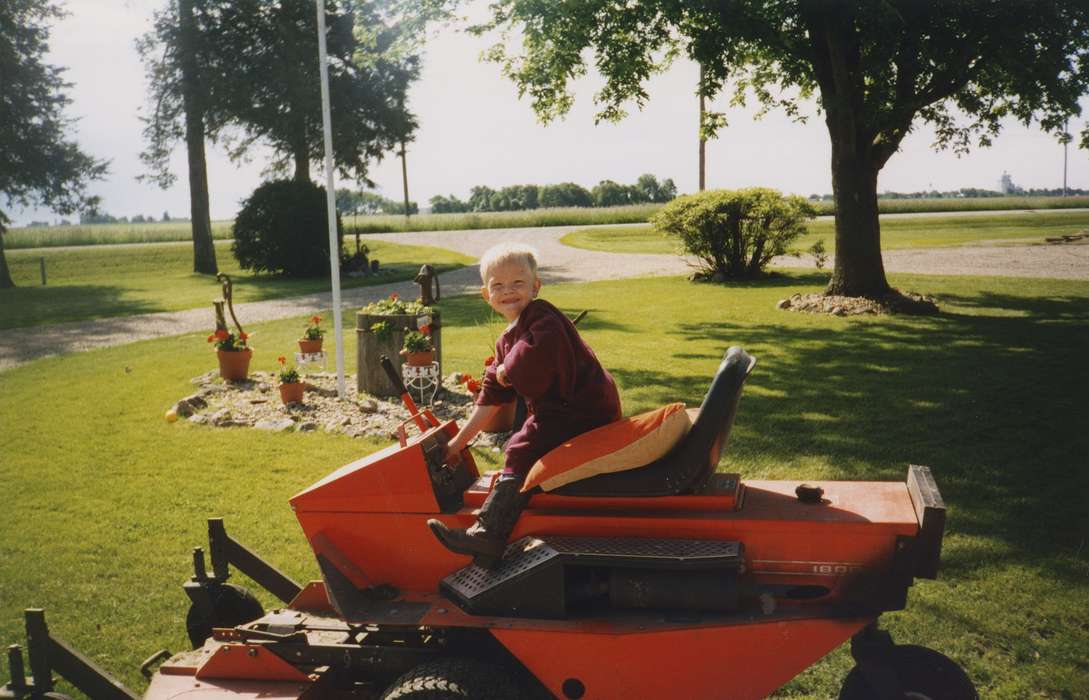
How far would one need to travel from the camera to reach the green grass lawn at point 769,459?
4098 millimetres

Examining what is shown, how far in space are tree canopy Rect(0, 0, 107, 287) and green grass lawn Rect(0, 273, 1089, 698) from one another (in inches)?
611

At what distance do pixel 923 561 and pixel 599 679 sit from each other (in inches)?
41.0

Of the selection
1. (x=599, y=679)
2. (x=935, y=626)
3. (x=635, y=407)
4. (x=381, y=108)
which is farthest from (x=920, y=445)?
(x=381, y=108)

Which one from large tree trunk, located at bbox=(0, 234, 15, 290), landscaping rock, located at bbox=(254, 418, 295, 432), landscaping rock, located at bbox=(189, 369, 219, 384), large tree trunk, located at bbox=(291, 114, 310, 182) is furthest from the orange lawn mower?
large tree trunk, located at bbox=(0, 234, 15, 290)

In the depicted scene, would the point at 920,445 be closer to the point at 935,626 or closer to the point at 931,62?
the point at 935,626

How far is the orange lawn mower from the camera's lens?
2.68m

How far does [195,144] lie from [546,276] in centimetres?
1245

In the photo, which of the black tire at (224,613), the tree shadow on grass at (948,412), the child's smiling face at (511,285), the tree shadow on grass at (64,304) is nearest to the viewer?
the child's smiling face at (511,285)

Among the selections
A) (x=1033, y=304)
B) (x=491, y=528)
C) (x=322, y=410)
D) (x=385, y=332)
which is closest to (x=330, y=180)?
(x=385, y=332)

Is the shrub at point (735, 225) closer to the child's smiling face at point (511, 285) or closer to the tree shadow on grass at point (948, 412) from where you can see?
the tree shadow on grass at point (948, 412)

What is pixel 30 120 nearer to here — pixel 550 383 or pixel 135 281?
pixel 135 281

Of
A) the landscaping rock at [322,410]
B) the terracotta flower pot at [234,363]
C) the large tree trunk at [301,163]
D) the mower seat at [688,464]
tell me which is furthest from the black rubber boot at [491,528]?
the large tree trunk at [301,163]

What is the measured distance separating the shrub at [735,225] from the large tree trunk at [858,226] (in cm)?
403

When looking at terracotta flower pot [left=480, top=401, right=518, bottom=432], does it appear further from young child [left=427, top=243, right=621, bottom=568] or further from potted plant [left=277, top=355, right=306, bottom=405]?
young child [left=427, top=243, right=621, bottom=568]
